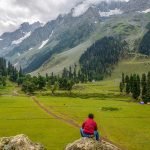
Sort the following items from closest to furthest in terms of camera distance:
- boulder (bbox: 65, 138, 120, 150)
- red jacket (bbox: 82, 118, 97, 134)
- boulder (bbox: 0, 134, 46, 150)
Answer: boulder (bbox: 65, 138, 120, 150) → boulder (bbox: 0, 134, 46, 150) → red jacket (bbox: 82, 118, 97, 134)

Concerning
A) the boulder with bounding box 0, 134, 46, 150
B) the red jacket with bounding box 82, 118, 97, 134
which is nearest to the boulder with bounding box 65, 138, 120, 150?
the boulder with bounding box 0, 134, 46, 150

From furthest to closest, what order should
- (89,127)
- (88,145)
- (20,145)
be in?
(89,127) < (20,145) < (88,145)

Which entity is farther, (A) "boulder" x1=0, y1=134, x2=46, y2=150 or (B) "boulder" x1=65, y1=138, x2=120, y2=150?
(A) "boulder" x1=0, y1=134, x2=46, y2=150

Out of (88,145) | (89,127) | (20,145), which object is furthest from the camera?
(89,127)

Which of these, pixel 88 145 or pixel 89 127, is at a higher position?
pixel 89 127

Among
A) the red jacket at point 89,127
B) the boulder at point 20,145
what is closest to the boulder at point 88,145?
the boulder at point 20,145

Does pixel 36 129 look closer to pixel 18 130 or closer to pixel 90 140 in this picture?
pixel 18 130

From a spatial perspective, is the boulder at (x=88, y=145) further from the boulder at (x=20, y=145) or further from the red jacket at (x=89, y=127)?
the red jacket at (x=89, y=127)

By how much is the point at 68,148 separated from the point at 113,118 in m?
61.2

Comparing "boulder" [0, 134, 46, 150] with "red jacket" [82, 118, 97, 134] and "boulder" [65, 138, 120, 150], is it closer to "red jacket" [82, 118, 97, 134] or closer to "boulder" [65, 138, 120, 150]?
A: "boulder" [65, 138, 120, 150]

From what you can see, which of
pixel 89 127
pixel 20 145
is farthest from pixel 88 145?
pixel 20 145

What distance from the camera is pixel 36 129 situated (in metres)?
75.2

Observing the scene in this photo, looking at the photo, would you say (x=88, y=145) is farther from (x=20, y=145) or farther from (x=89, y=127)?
(x=20, y=145)

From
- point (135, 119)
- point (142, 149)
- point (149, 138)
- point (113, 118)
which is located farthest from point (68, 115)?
point (142, 149)
